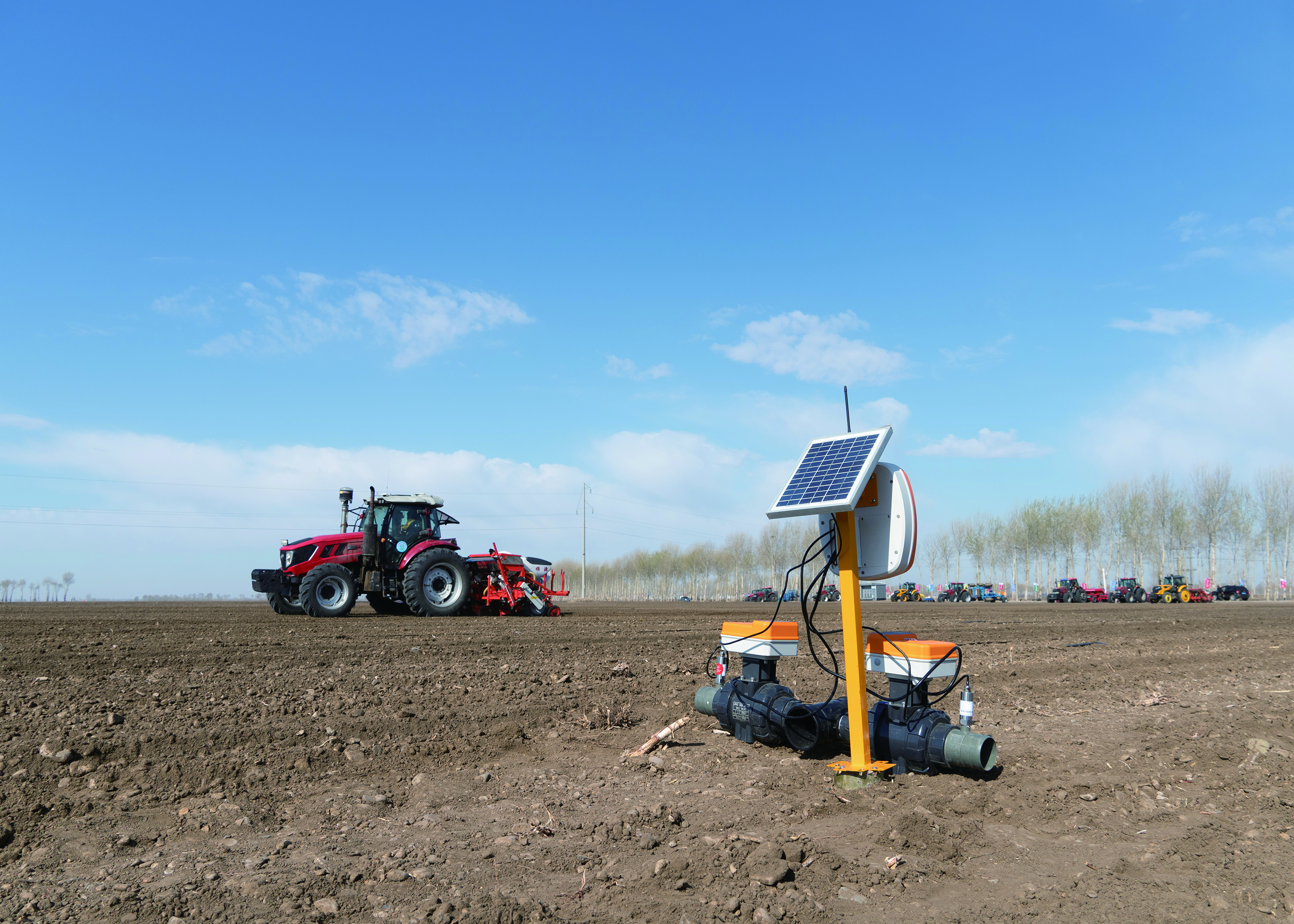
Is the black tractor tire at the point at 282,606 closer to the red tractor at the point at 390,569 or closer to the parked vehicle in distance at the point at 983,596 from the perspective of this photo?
the red tractor at the point at 390,569

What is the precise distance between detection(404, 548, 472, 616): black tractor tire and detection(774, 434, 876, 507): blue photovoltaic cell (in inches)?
499

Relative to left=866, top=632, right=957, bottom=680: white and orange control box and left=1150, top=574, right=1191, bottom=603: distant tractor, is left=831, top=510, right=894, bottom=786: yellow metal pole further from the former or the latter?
left=1150, top=574, right=1191, bottom=603: distant tractor

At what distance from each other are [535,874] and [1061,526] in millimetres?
73332

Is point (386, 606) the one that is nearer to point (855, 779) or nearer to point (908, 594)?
point (855, 779)

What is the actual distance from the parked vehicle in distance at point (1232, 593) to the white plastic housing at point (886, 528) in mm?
61421

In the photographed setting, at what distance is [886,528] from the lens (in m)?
4.85

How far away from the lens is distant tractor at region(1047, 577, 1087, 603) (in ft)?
156

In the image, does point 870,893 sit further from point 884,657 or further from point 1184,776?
point 1184,776

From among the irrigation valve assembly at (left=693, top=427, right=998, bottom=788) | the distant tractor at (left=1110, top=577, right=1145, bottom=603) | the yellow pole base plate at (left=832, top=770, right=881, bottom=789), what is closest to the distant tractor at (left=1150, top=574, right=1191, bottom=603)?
the distant tractor at (left=1110, top=577, right=1145, bottom=603)

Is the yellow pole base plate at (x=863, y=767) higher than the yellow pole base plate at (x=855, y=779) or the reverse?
higher

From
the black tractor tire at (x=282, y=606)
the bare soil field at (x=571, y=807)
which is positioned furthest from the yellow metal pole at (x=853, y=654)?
the black tractor tire at (x=282, y=606)

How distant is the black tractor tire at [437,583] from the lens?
53.3ft

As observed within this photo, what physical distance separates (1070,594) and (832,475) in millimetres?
50158

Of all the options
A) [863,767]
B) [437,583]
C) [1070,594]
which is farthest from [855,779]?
[1070,594]
